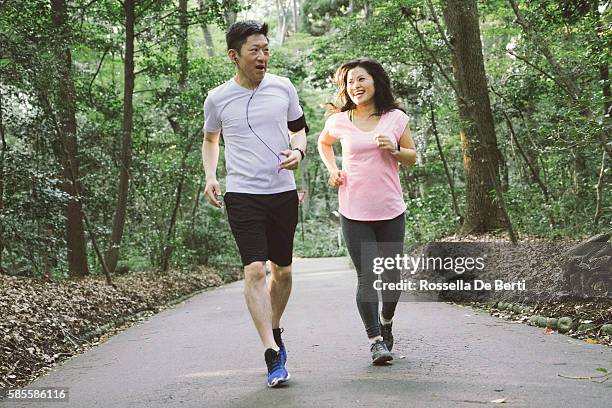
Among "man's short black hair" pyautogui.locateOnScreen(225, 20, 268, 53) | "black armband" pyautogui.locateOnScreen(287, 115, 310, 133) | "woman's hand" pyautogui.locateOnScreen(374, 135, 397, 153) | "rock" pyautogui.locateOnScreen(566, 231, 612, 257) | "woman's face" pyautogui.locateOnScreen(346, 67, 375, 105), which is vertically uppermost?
"man's short black hair" pyautogui.locateOnScreen(225, 20, 268, 53)

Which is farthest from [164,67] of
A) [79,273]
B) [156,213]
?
[79,273]

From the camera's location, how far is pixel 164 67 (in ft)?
52.5

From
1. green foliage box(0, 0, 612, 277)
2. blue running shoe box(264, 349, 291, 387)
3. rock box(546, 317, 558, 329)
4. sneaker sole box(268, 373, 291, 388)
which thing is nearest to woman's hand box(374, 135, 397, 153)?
blue running shoe box(264, 349, 291, 387)

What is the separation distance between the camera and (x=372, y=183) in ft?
16.4

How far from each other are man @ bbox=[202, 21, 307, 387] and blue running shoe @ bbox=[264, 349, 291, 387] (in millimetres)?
10

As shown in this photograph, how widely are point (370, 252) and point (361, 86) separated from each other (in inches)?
46.7

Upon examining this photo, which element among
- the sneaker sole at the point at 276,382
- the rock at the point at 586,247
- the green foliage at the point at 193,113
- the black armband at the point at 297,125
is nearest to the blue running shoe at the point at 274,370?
the sneaker sole at the point at 276,382

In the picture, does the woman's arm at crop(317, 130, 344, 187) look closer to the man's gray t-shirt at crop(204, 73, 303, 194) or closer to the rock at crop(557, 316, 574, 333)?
the man's gray t-shirt at crop(204, 73, 303, 194)

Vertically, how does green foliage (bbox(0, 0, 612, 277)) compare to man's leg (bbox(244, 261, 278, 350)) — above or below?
above

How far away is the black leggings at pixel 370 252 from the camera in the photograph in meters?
4.96

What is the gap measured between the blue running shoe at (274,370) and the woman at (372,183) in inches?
31.6

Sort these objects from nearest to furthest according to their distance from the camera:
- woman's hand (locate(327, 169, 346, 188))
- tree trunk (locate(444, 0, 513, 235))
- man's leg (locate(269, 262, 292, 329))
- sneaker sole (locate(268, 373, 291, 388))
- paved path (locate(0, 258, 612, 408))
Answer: paved path (locate(0, 258, 612, 408)), sneaker sole (locate(268, 373, 291, 388)), man's leg (locate(269, 262, 292, 329)), woman's hand (locate(327, 169, 346, 188)), tree trunk (locate(444, 0, 513, 235))

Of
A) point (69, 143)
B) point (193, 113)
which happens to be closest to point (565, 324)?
point (69, 143)

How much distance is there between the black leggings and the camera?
4957mm
